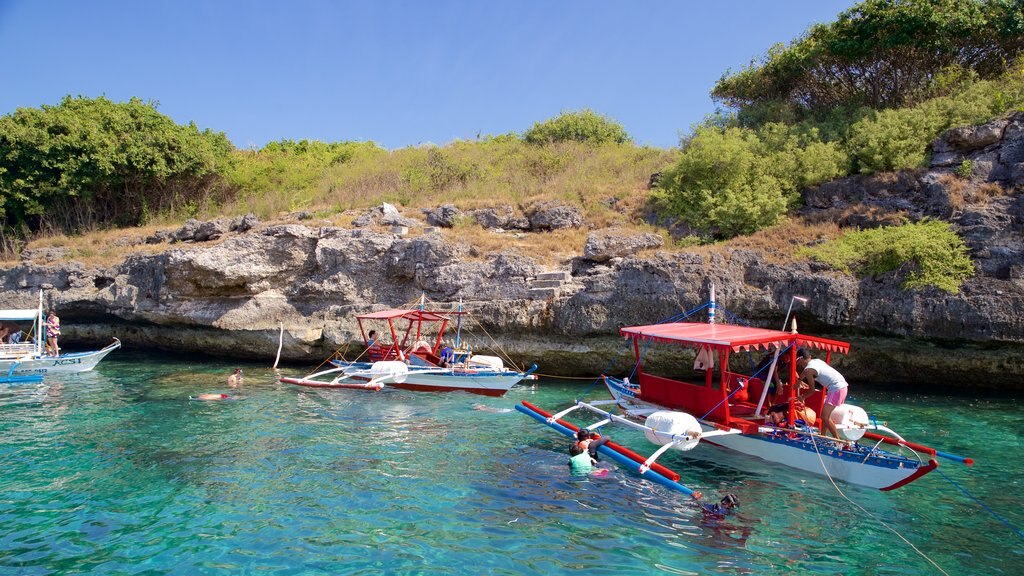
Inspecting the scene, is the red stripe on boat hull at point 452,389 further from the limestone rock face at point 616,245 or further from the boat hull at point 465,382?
the limestone rock face at point 616,245

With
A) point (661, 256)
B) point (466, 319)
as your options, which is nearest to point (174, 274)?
point (466, 319)

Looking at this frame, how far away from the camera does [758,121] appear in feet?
90.6

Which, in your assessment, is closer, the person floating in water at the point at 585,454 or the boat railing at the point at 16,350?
the person floating in water at the point at 585,454

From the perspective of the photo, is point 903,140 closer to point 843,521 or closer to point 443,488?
point 843,521

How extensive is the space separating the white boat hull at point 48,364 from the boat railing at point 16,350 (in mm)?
403

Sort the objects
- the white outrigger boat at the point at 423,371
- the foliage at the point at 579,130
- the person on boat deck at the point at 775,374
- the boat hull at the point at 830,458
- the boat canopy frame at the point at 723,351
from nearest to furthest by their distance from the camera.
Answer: the boat hull at the point at 830,458 → the boat canopy frame at the point at 723,351 → the person on boat deck at the point at 775,374 → the white outrigger boat at the point at 423,371 → the foliage at the point at 579,130

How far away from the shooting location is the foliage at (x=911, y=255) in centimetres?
1662

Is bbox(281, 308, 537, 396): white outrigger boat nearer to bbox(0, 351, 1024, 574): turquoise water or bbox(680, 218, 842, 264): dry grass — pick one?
bbox(0, 351, 1024, 574): turquoise water

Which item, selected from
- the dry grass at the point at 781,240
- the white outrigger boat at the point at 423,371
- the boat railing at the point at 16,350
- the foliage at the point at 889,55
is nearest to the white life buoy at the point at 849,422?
the dry grass at the point at 781,240

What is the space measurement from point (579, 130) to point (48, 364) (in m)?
29.2

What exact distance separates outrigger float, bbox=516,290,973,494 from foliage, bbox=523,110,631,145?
25.2 m

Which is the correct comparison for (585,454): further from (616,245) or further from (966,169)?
(966,169)

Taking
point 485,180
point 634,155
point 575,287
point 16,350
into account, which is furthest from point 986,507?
point 16,350

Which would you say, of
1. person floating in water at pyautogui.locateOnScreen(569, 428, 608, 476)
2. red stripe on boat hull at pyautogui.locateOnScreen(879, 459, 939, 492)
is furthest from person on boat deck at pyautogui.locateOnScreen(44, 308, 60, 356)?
red stripe on boat hull at pyautogui.locateOnScreen(879, 459, 939, 492)
